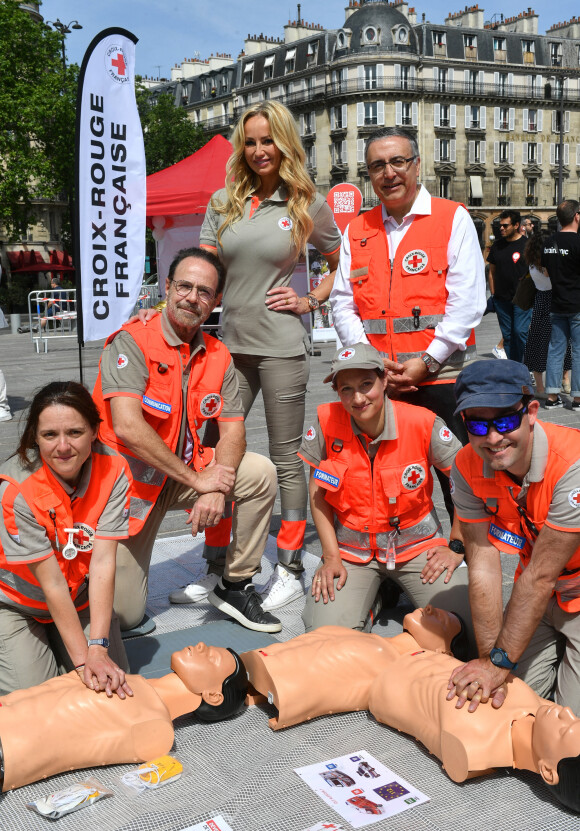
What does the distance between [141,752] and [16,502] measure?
87 centimetres

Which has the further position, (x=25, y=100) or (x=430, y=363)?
(x=25, y=100)

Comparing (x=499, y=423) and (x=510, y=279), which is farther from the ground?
(x=510, y=279)

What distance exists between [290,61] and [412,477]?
64.9 m

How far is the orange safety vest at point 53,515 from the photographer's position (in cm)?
270

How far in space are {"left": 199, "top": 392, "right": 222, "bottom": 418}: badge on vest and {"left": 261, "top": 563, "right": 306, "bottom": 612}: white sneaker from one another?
851 millimetres

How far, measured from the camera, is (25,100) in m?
31.7

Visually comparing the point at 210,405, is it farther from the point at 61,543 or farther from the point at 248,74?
the point at 248,74

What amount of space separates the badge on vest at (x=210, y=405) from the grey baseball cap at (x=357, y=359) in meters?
0.58

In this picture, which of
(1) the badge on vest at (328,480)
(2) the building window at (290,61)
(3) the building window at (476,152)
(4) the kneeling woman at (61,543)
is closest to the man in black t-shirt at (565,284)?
(1) the badge on vest at (328,480)

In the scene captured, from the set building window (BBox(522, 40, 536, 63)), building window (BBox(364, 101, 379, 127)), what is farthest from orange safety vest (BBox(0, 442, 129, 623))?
building window (BBox(522, 40, 536, 63))

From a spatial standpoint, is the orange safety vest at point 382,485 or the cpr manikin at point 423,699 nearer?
the cpr manikin at point 423,699

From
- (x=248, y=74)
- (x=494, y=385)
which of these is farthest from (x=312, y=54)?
(x=494, y=385)

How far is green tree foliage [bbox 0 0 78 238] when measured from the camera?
3112 cm

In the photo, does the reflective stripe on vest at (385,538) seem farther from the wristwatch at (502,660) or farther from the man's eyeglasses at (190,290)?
the man's eyeglasses at (190,290)
